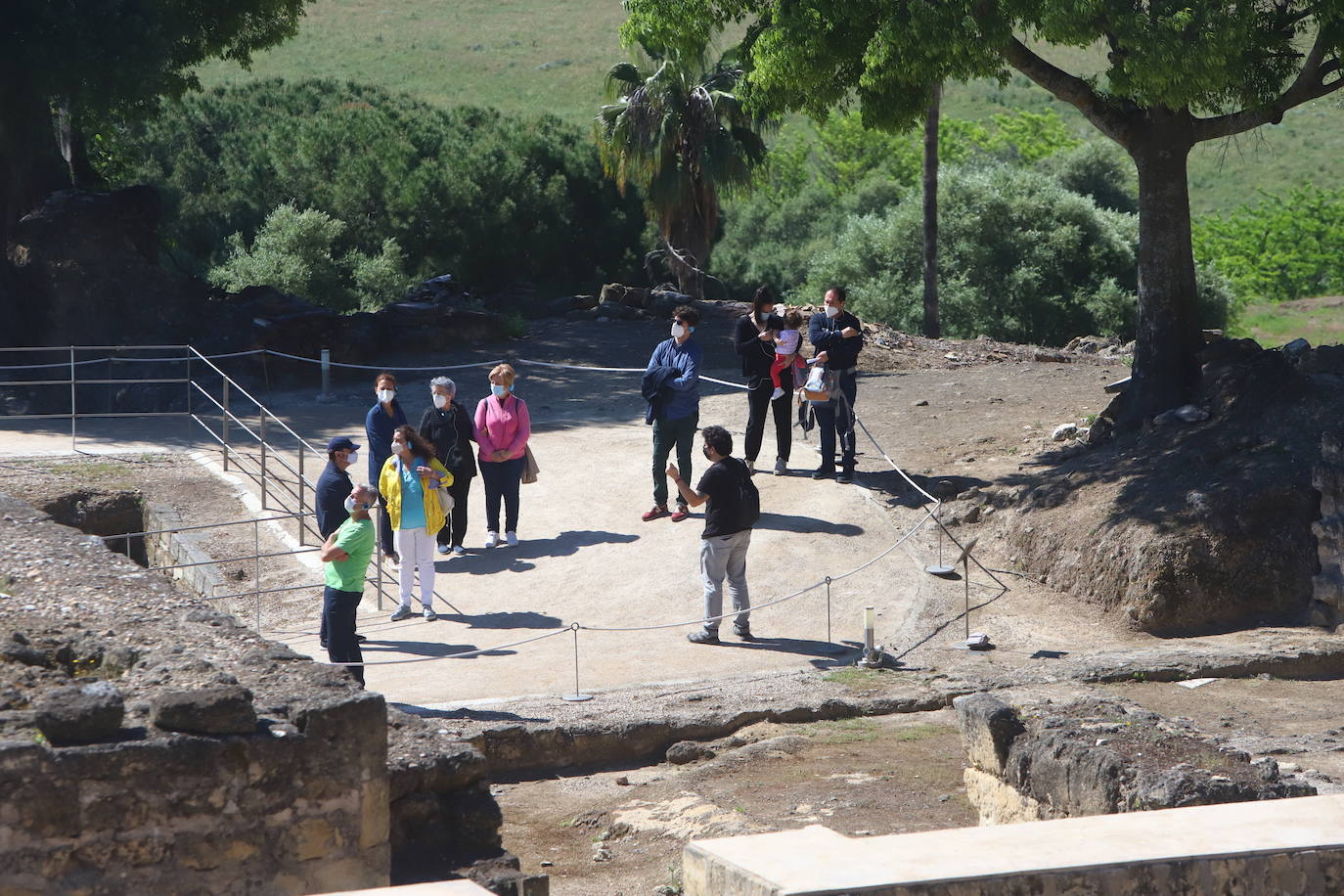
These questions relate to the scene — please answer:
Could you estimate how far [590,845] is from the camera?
8.30 meters

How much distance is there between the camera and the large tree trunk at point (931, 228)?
26125 millimetres

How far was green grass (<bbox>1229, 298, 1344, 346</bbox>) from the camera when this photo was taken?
39156 mm

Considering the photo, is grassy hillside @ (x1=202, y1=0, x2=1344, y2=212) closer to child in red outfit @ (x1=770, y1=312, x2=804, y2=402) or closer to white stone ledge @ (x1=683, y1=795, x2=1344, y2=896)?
child in red outfit @ (x1=770, y1=312, x2=804, y2=402)

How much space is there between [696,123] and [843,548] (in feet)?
51.8

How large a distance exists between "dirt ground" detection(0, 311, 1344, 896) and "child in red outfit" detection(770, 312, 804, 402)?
4.13 feet

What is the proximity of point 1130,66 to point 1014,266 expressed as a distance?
17.1 m

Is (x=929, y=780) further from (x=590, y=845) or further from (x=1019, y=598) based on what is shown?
(x=1019, y=598)

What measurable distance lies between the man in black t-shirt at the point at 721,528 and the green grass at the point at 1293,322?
2792 centimetres

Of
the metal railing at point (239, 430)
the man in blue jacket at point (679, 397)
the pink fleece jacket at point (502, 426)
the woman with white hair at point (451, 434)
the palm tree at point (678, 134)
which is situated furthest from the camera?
the palm tree at point (678, 134)

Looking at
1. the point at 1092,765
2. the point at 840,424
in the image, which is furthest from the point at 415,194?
the point at 1092,765

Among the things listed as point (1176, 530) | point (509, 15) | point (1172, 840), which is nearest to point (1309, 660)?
point (1176, 530)

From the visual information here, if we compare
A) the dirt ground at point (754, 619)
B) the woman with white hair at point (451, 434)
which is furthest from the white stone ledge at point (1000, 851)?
the woman with white hair at point (451, 434)

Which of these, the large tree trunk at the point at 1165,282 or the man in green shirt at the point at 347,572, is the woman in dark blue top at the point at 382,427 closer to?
the man in green shirt at the point at 347,572

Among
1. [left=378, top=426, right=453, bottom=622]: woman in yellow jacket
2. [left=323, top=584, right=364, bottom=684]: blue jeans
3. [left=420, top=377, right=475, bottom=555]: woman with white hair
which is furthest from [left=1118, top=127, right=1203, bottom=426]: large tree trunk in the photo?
[left=323, top=584, right=364, bottom=684]: blue jeans
